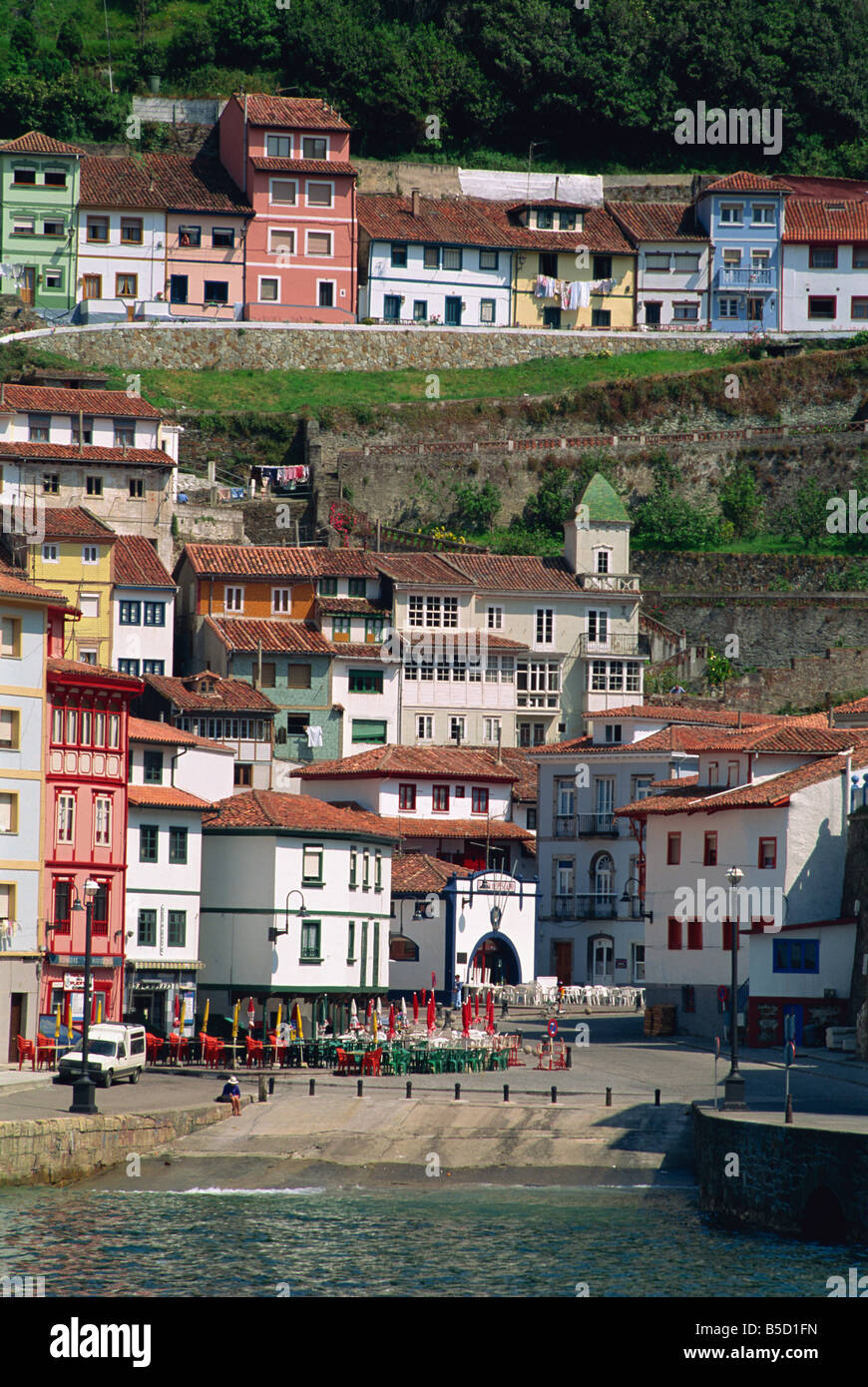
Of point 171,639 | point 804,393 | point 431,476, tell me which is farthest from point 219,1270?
point 804,393

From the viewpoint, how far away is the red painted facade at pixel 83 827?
63188mm

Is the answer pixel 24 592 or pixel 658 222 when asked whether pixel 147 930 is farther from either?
pixel 658 222

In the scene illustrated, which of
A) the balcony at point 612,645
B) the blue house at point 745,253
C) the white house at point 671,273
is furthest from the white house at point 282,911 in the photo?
the blue house at point 745,253

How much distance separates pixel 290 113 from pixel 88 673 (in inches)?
2420

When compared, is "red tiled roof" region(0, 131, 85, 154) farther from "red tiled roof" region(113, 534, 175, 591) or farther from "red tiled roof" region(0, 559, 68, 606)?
"red tiled roof" region(0, 559, 68, 606)

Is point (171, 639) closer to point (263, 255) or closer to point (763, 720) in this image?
point (763, 720)

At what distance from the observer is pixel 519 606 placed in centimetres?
9744

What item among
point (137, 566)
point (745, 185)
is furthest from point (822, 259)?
point (137, 566)

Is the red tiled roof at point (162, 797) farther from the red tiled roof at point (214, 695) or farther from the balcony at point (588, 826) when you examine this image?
the balcony at point (588, 826)

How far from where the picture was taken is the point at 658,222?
404 ft

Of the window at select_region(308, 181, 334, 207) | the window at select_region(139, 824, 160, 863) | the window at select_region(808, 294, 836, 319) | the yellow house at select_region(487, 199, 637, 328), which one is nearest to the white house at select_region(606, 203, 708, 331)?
the yellow house at select_region(487, 199, 637, 328)

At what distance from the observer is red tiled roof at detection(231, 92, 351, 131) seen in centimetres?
11756
